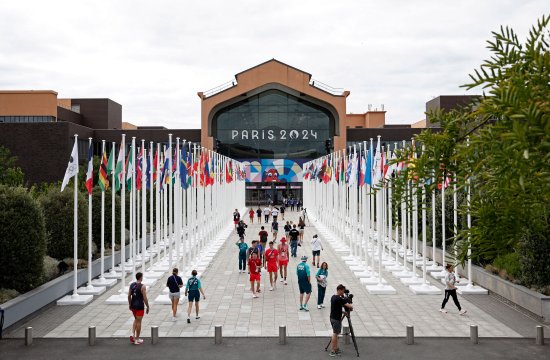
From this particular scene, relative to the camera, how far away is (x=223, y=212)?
146 feet

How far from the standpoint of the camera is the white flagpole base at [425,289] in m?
20.0

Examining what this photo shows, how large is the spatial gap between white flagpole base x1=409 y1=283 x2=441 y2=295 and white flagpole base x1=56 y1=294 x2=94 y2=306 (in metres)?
11.0

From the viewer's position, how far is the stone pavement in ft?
48.9

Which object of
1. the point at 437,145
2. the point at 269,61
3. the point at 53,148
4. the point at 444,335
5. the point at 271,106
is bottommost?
the point at 444,335

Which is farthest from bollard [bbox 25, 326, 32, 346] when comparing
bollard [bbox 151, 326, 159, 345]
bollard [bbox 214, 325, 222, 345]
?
bollard [bbox 214, 325, 222, 345]

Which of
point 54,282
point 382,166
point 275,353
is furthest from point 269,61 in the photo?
point 275,353

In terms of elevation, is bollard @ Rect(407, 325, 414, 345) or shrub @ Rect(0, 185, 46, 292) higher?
shrub @ Rect(0, 185, 46, 292)

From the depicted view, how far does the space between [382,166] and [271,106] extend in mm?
49489

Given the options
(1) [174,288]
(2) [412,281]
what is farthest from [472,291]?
(1) [174,288]

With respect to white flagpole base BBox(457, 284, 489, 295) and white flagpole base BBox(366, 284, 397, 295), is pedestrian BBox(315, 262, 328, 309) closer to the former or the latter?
white flagpole base BBox(366, 284, 397, 295)

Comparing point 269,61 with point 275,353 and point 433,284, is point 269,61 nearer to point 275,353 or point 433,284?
point 433,284

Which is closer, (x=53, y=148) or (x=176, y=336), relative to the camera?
(x=176, y=336)

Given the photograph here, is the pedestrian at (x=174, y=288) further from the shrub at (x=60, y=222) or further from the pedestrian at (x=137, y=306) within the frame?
the shrub at (x=60, y=222)

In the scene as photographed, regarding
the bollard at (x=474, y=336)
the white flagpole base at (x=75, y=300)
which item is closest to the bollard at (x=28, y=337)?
the white flagpole base at (x=75, y=300)
